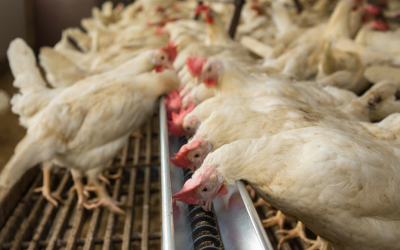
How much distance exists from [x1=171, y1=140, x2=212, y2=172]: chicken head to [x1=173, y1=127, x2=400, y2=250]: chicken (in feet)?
0.50

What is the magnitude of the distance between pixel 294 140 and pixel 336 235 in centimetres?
34

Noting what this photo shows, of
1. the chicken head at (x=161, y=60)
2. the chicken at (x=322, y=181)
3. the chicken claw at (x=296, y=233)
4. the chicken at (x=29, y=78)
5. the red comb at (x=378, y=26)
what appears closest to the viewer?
the chicken at (x=322, y=181)

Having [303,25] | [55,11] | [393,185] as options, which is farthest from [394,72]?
[55,11]

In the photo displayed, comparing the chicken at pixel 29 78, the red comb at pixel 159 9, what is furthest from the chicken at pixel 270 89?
the red comb at pixel 159 9

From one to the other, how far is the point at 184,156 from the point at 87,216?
147 centimetres

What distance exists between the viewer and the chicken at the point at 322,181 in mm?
935

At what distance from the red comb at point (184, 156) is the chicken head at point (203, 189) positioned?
169 millimetres

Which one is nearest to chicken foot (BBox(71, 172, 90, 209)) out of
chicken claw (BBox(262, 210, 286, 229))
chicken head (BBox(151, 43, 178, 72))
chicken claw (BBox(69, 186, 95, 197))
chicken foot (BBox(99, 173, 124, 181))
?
chicken claw (BBox(69, 186, 95, 197))

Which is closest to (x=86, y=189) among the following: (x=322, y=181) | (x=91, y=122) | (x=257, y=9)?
(x=91, y=122)

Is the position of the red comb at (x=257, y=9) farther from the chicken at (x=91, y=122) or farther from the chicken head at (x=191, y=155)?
the chicken head at (x=191, y=155)

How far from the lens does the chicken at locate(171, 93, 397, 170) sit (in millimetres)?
1188

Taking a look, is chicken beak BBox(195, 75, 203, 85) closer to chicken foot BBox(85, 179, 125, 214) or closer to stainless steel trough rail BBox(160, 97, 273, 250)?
stainless steel trough rail BBox(160, 97, 273, 250)

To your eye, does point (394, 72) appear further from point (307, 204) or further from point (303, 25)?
point (303, 25)

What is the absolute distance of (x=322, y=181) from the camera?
3.05 ft
